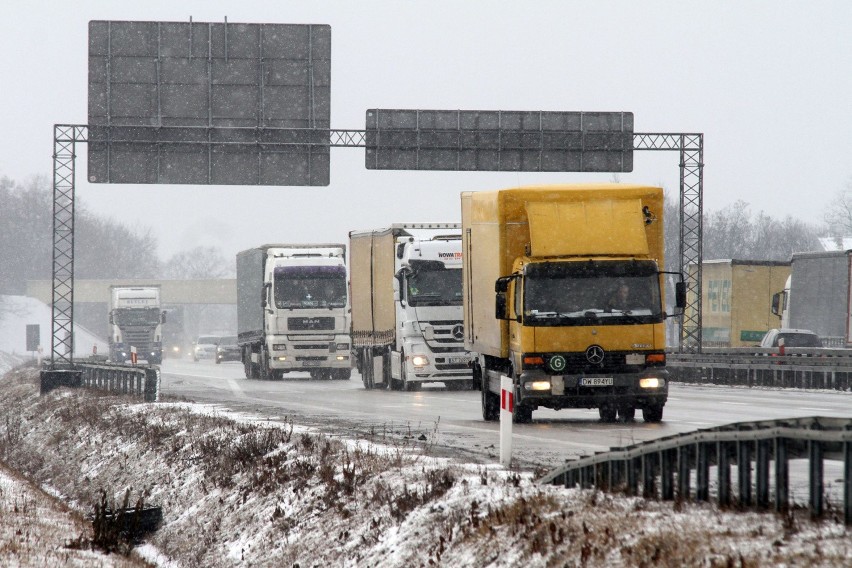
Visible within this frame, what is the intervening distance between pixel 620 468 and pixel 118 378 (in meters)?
23.4

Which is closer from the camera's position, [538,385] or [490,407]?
[538,385]

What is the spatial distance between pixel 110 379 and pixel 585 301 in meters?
16.9

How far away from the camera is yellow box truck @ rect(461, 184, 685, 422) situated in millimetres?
19453

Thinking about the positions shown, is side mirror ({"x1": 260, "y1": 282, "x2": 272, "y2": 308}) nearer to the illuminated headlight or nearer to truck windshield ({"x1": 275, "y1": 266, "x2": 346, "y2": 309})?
truck windshield ({"x1": 275, "y1": 266, "x2": 346, "y2": 309})

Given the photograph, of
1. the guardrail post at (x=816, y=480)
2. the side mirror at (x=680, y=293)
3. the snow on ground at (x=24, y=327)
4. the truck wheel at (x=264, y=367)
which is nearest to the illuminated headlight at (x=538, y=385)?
the side mirror at (x=680, y=293)

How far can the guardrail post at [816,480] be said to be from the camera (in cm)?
782

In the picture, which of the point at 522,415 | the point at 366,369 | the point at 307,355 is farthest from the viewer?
the point at 307,355

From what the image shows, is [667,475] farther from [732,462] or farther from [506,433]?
[506,433]

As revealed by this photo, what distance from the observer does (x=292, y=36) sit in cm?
4009

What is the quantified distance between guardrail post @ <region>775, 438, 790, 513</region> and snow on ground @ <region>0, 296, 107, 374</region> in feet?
385

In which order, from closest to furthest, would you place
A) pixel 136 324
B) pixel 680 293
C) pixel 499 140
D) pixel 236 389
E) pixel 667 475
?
pixel 667 475 < pixel 680 293 < pixel 236 389 < pixel 499 140 < pixel 136 324

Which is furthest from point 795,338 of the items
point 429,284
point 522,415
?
point 522,415

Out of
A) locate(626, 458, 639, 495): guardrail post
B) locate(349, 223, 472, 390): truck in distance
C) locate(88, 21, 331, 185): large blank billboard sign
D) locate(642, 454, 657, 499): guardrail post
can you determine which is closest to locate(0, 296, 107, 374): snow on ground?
locate(88, 21, 331, 185): large blank billboard sign

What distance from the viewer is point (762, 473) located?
27.7ft
